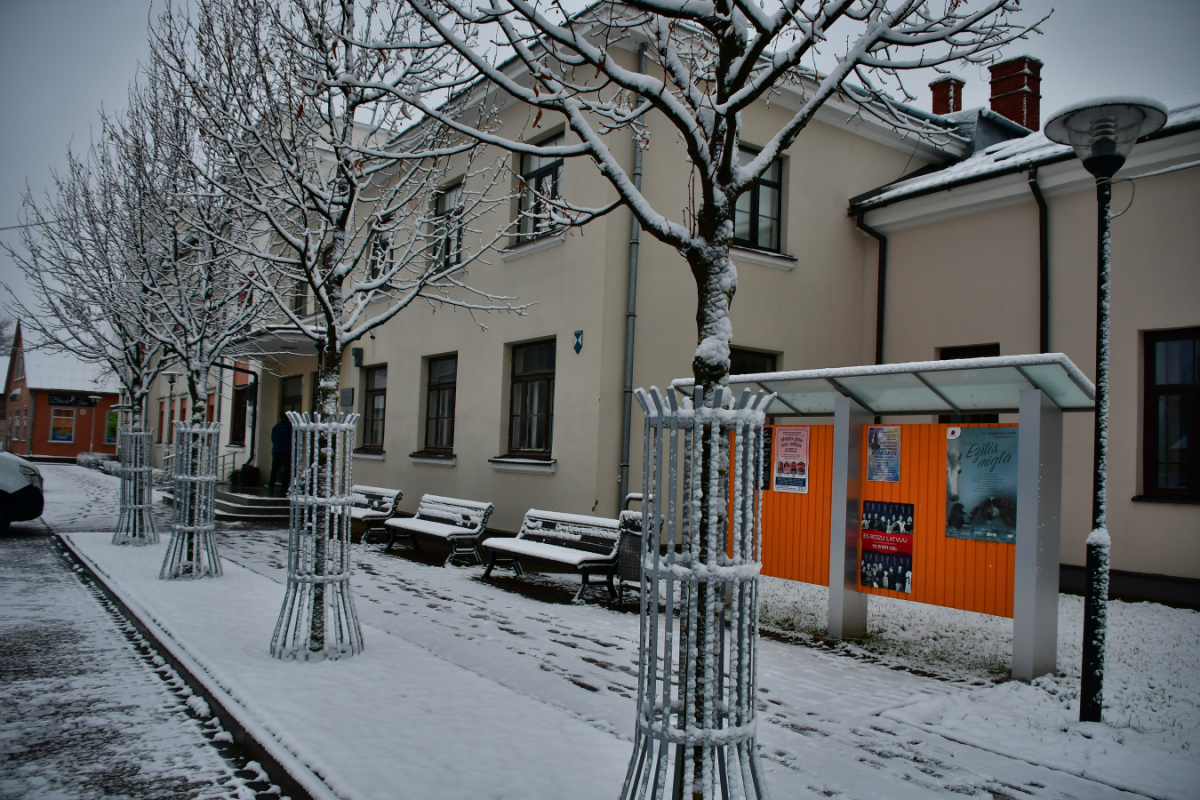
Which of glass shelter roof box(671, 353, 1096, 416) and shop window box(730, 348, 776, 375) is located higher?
shop window box(730, 348, 776, 375)

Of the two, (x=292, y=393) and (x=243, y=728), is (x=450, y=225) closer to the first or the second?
(x=243, y=728)

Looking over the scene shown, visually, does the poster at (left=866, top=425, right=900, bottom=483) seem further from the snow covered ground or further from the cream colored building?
the cream colored building

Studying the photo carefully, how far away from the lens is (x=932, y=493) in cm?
669

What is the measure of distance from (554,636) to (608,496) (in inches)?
159

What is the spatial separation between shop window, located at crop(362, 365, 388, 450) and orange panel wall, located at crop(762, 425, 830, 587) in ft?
34.4

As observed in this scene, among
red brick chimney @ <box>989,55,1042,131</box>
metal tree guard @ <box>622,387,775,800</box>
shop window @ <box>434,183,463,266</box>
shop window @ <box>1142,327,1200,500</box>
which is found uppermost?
red brick chimney @ <box>989,55,1042,131</box>

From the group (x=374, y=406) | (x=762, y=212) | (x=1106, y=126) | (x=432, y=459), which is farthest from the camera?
(x=374, y=406)

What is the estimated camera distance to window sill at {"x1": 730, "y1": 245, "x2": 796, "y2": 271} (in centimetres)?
1171

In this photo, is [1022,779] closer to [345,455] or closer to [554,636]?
[554,636]

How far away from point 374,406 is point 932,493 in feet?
41.9

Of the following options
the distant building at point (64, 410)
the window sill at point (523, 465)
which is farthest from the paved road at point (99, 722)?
the distant building at point (64, 410)

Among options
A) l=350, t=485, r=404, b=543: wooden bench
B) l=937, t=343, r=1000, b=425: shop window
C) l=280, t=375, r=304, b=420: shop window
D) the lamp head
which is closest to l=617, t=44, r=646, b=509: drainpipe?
l=350, t=485, r=404, b=543: wooden bench

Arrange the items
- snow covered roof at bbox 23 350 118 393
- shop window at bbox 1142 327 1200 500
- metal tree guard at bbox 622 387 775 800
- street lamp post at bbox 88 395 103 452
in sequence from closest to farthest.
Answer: metal tree guard at bbox 622 387 775 800, shop window at bbox 1142 327 1200 500, street lamp post at bbox 88 395 103 452, snow covered roof at bbox 23 350 118 393

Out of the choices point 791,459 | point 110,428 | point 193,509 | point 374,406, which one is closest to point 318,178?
point 193,509
